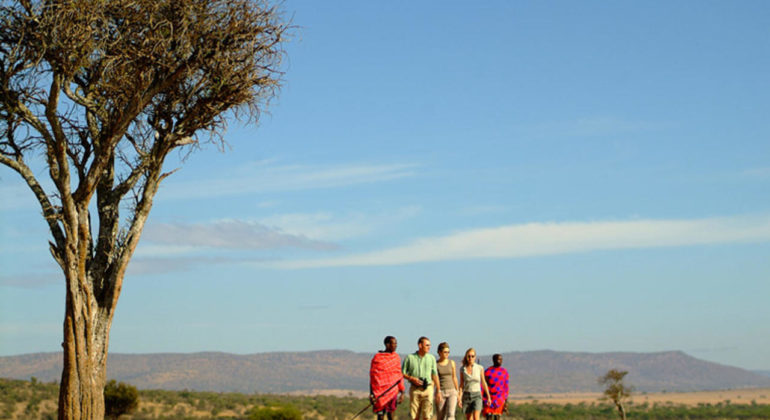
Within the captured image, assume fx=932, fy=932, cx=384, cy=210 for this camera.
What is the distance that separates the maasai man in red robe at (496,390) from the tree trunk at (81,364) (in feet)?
23.8

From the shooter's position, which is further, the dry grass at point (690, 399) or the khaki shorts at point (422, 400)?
the dry grass at point (690, 399)

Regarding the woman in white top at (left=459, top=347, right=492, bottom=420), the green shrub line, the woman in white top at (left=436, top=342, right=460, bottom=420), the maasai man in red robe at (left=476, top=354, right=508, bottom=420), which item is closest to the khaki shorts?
the woman in white top at (left=436, top=342, right=460, bottom=420)

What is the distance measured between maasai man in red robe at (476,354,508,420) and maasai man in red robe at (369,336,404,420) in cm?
277

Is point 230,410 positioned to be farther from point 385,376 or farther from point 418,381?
point 418,381

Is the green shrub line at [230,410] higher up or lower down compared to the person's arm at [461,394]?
lower down

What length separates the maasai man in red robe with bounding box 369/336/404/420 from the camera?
15.8m

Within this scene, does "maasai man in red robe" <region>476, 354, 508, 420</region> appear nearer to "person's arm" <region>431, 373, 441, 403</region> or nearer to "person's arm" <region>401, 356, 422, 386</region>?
"person's arm" <region>431, 373, 441, 403</region>

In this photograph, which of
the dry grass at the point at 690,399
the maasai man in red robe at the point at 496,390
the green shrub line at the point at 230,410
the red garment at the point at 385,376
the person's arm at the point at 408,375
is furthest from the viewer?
the dry grass at the point at 690,399

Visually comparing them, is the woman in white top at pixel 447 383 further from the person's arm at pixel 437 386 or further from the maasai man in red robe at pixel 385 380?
the maasai man in red robe at pixel 385 380

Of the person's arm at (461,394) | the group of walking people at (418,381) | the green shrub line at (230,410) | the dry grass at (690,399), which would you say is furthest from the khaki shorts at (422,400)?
the dry grass at (690,399)

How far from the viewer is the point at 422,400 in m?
15.8

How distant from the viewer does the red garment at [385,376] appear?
15.8 m

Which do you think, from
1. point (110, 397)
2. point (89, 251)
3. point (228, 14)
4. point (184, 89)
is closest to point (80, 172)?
point (89, 251)

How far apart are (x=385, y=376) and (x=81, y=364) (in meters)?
5.00
